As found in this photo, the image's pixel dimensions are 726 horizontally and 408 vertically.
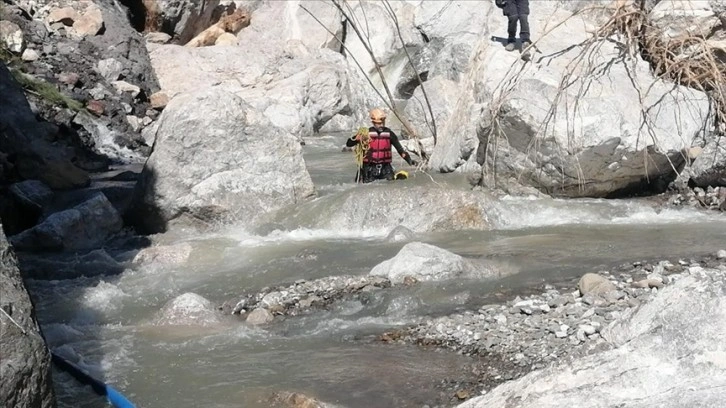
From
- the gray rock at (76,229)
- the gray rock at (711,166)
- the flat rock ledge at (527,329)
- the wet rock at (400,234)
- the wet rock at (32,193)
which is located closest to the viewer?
the flat rock ledge at (527,329)

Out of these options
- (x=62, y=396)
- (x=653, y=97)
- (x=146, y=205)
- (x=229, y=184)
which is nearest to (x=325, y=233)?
(x=229, y=184)

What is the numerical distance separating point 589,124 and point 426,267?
3.13m

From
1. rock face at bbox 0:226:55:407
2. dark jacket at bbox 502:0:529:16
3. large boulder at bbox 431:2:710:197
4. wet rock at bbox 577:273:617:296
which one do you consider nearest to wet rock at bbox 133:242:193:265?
large boulder at bbox 431:2:710:197

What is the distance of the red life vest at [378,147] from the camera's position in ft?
32.6

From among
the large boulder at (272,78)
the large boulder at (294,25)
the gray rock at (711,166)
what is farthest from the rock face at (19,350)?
the large boulder at (294,25)

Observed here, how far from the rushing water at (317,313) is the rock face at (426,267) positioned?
0.54ft

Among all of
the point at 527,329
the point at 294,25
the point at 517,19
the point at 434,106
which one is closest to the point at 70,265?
the point at 527,329

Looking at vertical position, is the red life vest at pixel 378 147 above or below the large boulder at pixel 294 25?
below

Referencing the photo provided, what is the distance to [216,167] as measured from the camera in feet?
30.0

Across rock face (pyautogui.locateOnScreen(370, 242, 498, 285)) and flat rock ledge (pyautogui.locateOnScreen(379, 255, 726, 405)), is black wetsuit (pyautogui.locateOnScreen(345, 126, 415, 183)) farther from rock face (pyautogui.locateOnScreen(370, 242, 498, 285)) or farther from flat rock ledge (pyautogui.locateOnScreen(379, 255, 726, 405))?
flat rock ledge (pyautogui.locateOnScreen(379, 255, 726, 405))

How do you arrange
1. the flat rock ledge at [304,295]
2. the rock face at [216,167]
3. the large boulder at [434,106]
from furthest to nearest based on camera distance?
the large boulder at [434,106], the rock face at [216,167], the flat rock ledge at [304,295]

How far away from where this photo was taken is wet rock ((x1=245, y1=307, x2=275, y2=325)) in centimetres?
589

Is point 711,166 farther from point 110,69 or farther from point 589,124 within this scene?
point 110,69

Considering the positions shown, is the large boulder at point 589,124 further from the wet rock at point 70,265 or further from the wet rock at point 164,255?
the wet rock at point 70,265
